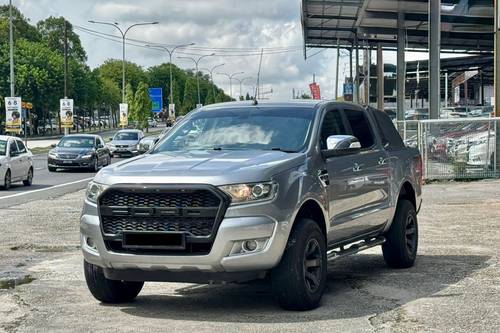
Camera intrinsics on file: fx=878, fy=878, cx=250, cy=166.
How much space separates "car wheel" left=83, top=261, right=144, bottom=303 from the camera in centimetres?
784

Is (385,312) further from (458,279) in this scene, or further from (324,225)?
(458,279)

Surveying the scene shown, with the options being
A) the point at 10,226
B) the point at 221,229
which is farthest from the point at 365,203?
the point at 10,226

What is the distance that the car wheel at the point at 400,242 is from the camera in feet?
32.6

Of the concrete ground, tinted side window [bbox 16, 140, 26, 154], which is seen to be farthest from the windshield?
the concrete ground

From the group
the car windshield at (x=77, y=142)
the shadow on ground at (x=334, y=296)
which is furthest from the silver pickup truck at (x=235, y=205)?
the car windshield at (x=77, y=142)

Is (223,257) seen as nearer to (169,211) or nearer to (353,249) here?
(169,211)

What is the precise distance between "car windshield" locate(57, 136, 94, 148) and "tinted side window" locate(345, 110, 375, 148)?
87.5 feet

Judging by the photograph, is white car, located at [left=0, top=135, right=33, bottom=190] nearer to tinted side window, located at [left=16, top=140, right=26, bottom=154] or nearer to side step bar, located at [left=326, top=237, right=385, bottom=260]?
tinted side window, located at [left=16, top=140, right=26, bottom=154]

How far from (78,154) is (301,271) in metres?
27.8

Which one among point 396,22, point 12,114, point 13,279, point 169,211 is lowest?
point 13,279

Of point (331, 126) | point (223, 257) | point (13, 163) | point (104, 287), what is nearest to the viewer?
point (223, 257)

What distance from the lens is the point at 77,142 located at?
117 ft

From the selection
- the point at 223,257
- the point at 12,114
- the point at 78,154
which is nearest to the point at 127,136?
the point at 12,114

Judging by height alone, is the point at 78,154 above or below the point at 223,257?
above
